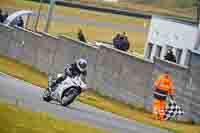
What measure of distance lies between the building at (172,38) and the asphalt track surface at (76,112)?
622 inches

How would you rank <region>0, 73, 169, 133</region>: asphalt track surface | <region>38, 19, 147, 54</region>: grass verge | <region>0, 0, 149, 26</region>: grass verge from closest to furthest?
<region>0, 73, 169, 133</region>: asphalt track surface
<region>38, 19, 147, 54</region>: grass verge
<region>0, 0, 149, 26</region>: grass verge

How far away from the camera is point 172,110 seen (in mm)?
21656

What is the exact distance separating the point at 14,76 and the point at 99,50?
334cm

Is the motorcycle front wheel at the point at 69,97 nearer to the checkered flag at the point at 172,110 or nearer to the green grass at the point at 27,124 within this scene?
the checkered flag at the point at 172,110

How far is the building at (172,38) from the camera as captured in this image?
39188 millimetres

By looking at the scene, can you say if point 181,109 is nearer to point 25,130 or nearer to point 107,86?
point 107,86

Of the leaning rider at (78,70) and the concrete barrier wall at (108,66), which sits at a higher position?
the leaning rider at (78,70)

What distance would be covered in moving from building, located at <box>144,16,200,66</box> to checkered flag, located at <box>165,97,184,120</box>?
15365 millimetres

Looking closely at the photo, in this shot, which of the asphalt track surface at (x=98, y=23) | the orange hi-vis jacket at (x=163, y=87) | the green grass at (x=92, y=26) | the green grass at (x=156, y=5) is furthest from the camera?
the green grass at (x=156, y=5)

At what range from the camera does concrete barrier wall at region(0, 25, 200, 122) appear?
22344 millimetres

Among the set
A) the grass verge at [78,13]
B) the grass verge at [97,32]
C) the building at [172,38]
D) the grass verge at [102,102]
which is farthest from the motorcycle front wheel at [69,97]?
the grass verge at [78,13]

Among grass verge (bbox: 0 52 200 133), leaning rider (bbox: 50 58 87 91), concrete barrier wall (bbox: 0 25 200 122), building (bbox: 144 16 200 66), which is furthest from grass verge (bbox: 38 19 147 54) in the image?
leaning rider (bbox: 50 58 87 91)

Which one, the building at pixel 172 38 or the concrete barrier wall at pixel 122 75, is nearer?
the concrete barrier wall at pixel 122 75

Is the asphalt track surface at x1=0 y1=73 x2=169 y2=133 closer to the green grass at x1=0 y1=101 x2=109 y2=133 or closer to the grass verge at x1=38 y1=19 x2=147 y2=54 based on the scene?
the green grass at x1=0 y1=101 x2=109 y2=133
